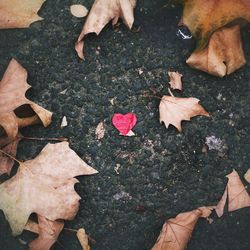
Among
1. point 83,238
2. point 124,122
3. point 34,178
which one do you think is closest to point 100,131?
point 124,122

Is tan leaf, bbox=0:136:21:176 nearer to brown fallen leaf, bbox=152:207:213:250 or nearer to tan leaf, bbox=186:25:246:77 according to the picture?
brown fallen leaf, bbox=152:207:213:250

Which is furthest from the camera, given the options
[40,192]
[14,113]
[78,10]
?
[78,10]

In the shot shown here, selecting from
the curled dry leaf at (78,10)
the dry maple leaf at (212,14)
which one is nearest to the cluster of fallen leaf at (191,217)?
the dry maple leaf at (212,14)

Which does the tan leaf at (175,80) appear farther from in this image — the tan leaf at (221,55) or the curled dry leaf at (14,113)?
the curled dry leaf at (14,113)

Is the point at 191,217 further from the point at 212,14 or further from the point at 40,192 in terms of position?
the point at 212,14

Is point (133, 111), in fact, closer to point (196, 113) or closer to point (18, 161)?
point (196, 113)
